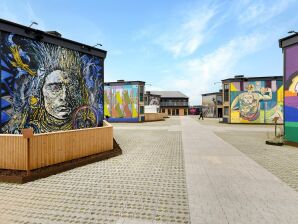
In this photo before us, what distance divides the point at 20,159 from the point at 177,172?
588 cm

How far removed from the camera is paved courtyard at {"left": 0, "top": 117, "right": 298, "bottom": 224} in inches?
194

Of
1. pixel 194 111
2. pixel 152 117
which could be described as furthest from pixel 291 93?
pixel 194 111

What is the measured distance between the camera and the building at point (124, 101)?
3641cm

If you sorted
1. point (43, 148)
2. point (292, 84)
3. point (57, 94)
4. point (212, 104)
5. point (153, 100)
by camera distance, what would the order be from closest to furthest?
point (43, 148), point (57, 94), point (292, 84), point (212, 104), point (153, 100)

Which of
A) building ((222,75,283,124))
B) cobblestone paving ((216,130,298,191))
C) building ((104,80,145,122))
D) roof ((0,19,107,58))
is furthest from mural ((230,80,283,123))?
roof ((0,19,107,58))

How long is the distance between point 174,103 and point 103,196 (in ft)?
221

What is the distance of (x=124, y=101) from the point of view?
121 ft

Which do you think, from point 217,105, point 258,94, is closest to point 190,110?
point 217,105

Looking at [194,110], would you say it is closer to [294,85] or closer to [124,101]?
[124,101]

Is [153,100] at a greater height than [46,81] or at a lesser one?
greater

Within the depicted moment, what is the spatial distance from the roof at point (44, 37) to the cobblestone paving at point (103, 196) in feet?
22.1

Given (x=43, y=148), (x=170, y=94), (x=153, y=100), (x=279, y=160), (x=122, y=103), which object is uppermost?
(x=170, y=94)

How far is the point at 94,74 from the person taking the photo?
14.4m

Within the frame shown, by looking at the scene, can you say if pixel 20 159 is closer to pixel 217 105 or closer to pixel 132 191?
pixel 132 191
